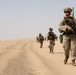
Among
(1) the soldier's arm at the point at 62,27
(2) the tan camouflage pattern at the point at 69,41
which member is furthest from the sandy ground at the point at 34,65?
(1) the soldier's arm at the point at 62,27

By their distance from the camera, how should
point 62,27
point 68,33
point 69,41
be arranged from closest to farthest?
1. point 62,27
2. point 68,33
3. point 69,41

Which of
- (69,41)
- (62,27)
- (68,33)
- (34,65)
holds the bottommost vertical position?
(34,65)

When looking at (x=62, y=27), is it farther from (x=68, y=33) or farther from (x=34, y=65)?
(x=34, y=65)

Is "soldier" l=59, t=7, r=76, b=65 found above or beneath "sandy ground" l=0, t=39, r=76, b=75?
above

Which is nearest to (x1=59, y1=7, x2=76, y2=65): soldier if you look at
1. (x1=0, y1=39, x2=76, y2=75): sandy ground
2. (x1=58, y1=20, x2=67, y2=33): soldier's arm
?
(x1=58, y1=20, x2=67, y2=33): soldier's arm

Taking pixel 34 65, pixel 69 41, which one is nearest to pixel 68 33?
pixel 69 41

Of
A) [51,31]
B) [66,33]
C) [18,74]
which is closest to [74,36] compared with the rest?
[66,33]

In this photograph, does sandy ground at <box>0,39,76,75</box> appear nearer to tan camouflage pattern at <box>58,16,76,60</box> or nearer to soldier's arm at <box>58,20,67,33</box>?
tan camouflage pattern at <box>58,16,76,60</box>

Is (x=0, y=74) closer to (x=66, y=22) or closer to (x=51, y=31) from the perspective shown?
(x=66, y=22)

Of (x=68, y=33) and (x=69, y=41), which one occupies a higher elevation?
(x=68, y=33)

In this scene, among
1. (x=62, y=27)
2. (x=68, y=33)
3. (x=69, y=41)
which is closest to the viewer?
(x=62, y=27)

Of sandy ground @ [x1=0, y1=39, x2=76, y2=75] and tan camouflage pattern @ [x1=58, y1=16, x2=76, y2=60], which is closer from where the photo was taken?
sandy ground @ [x1=0, y1=39, x2=76, y2=75]

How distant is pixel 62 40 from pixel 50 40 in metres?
9.81

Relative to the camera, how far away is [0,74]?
27.3ft
